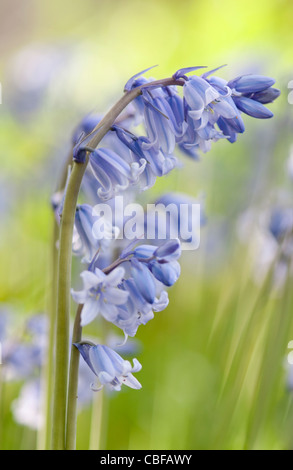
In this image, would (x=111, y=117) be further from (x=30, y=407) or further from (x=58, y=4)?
(x=58, y=4)

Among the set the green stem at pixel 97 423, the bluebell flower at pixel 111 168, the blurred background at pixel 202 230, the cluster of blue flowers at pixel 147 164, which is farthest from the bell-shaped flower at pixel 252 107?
the green stem at pixel 97 423

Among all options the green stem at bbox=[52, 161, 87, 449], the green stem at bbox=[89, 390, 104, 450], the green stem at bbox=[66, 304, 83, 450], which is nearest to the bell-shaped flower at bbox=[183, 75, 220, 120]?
the green stem at bbox=[52, 161, 87, 449]

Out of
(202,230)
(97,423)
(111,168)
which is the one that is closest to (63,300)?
(111,168)

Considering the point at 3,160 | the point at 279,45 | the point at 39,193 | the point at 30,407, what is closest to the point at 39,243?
the point at 39,193

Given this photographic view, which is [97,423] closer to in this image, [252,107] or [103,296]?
[103,296]

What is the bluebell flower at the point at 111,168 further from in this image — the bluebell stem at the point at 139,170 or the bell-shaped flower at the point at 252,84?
the bell-shaped flower at the point at 252,84

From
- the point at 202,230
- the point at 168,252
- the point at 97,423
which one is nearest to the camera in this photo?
the point at 168,252
